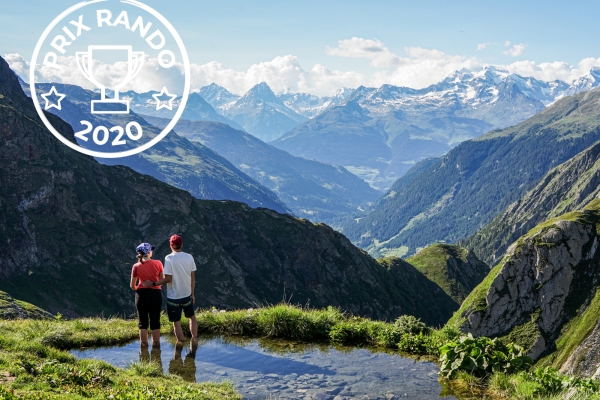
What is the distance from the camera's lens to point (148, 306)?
720 inches

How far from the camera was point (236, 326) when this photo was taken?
68.7 ft

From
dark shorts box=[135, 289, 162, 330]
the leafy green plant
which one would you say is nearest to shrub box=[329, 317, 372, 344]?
the leafy green plant

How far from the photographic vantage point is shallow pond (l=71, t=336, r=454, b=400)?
15078 millimetres

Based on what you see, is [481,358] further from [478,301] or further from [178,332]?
[478,301]

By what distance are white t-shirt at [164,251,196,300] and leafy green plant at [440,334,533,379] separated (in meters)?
9.05

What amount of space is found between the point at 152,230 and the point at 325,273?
55.0 metres

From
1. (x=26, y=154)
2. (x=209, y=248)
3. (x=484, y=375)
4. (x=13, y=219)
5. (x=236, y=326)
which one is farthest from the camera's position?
(x=209, y=248)

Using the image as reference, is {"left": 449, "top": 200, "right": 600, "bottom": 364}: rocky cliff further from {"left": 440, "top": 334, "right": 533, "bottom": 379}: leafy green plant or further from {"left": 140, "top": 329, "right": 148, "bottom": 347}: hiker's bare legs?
{"left": 140, "top": 329, "right": 148, "bottom": 347}: hiker's bare legs

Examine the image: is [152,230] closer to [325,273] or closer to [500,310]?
[325,273]

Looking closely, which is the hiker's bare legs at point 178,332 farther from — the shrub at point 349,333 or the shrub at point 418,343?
the shrub at point 418,343

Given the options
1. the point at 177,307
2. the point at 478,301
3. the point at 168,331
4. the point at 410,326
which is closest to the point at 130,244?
the point at 478,301

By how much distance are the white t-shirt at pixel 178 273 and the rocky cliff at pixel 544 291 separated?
9400 centimetres

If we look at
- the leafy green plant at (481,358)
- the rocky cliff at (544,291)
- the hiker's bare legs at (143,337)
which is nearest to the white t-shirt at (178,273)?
the hiker's bare legs at (143,337)

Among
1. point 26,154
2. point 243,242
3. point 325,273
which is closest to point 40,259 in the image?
point 26,154
